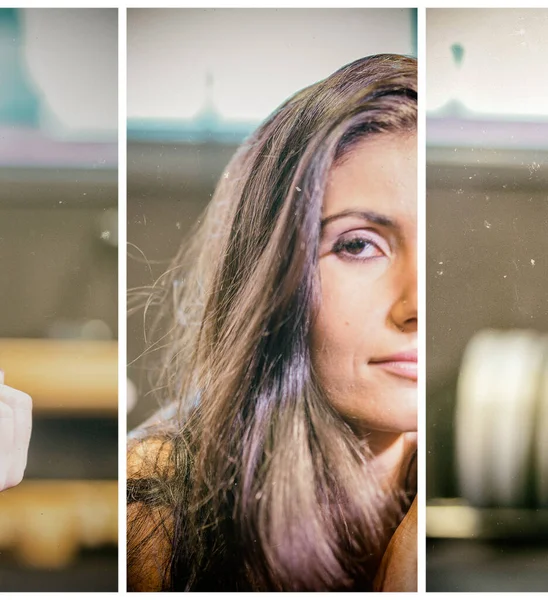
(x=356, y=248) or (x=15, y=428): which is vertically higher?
(x=356, y=248)

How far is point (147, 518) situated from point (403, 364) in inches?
38.3

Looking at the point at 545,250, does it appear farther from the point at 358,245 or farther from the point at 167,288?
the point at 167,288

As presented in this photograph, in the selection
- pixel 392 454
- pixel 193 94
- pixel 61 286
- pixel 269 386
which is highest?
pixel 193 94

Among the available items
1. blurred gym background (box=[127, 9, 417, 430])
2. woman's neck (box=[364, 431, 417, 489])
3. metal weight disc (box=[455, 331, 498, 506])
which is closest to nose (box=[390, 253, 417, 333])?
metal weight disc (box=[455, 331, 498, 506])

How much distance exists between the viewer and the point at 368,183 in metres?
1.83

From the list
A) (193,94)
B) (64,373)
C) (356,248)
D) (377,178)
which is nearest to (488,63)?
(377,178)

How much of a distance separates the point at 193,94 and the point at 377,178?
0.66m

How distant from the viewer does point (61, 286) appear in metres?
1.88

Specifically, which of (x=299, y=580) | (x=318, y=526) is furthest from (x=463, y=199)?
(x=299, y=580)

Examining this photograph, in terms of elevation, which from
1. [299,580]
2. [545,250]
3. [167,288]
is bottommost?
[299,580]

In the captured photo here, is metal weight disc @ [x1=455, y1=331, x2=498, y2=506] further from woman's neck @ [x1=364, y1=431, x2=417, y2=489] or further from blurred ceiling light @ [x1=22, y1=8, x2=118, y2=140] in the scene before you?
blurred ceiling light @ [x1=22, y1=8, x2=118, y2=140]

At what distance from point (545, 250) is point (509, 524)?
0.91 m

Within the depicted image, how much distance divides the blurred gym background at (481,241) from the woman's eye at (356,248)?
20 cm

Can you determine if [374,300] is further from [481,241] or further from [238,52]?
[238,52]
